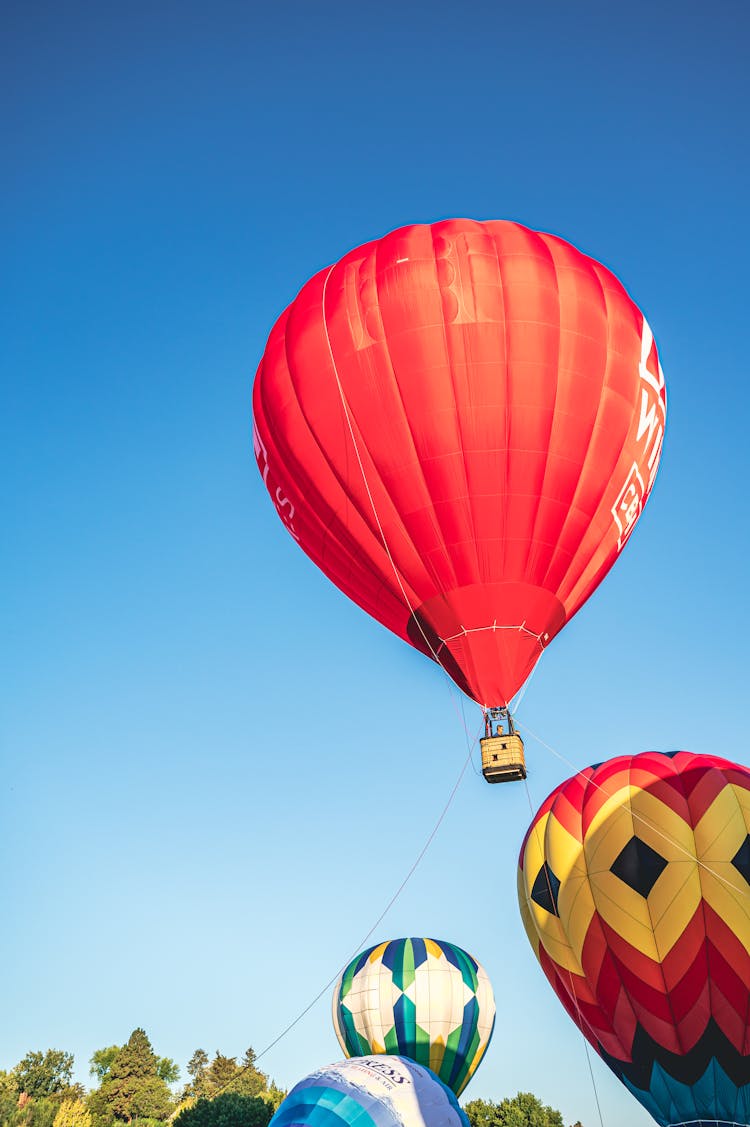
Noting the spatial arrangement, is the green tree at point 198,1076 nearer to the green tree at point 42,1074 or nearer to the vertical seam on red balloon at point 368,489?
the green tree at point 42,1074

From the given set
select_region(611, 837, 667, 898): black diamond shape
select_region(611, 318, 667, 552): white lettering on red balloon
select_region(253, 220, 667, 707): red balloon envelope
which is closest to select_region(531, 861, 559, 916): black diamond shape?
select_region(611, 837, 667, 898): black diamond shape

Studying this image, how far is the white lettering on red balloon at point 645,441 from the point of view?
1248cm

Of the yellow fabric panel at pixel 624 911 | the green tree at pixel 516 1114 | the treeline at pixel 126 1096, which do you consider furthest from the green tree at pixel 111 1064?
the yellow fabric panel at pixel 624 911

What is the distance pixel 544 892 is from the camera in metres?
14.1

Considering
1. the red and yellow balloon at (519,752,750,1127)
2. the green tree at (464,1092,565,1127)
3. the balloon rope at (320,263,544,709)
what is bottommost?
the green tree at (464,1092,565,1127)

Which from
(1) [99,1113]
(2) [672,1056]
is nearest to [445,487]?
(2) [672,1056]

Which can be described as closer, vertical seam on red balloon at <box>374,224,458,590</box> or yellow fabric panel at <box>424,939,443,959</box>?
vertical seam on red balloon at <box>374,224,458,590</box>

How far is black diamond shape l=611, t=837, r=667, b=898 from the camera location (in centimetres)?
1275

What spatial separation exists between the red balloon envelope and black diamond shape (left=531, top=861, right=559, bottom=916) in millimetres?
3939

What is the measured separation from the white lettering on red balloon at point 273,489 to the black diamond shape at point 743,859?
23.9ft

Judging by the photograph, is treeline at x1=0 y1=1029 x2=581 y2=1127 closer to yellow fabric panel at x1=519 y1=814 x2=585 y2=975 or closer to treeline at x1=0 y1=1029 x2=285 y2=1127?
treeline at x1=0 y1=1029 x2=285 y2=1127

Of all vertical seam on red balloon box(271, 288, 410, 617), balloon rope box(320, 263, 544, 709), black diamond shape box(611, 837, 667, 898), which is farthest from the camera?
black diamond shape box(611, 837, 667, 898)

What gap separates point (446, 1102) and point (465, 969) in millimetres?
9347

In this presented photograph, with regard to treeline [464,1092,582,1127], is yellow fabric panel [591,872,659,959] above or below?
above
